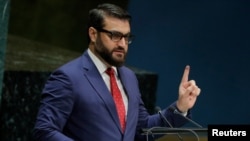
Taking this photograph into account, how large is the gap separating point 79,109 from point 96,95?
2.9 inches

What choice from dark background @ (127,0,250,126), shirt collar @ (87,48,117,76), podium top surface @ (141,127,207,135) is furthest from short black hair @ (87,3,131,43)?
dark background @ (127,0,250,126)

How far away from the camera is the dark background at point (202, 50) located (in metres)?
3.69

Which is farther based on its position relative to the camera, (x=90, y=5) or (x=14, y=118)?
(x=90, y=5)

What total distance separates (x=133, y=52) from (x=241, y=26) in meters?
0.70

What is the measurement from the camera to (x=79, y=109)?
1.91m

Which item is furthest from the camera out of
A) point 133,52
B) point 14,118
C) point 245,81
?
point 133,52

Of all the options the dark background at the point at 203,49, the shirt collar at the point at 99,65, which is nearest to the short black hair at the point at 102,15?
the shirt collar at the point at 99,65

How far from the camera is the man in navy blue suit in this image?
188cm

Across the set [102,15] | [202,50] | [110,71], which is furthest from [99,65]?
[202,50]

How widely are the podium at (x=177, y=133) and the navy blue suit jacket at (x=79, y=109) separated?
5.5 inches

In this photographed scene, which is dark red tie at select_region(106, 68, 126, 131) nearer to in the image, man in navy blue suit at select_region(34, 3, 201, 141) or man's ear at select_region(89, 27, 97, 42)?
man in navy blue suit at select_region(34, 3, 201, 141)

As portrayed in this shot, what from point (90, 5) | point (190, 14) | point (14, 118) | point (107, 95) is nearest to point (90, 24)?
point (107, 95)

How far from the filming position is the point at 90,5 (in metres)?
4.45

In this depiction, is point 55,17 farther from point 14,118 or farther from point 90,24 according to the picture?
point 90,24
